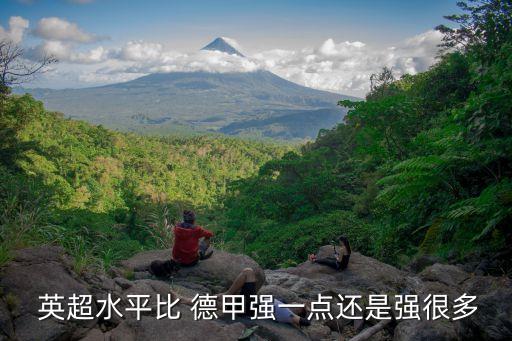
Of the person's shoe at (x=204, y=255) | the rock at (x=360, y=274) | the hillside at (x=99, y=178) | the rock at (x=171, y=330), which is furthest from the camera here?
the hillside at (x=99, y=178)

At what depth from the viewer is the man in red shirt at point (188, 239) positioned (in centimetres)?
628

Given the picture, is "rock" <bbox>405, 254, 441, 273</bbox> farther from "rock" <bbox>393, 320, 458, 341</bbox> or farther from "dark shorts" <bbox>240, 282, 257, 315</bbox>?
"dark shorts" <bbox>240, 282, 257, 315</bbox>

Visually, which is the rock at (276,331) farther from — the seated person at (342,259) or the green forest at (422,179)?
the seated person at (342,259)

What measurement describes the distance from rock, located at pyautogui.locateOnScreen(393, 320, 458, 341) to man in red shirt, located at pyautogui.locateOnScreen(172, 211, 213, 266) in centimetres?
331

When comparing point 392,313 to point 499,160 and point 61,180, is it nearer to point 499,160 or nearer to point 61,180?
point 499,160

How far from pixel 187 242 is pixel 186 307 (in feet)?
5.11

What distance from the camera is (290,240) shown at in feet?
44.9

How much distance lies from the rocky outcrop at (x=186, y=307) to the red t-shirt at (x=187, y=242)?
7.6 inches

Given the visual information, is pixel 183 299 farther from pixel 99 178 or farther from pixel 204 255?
pixel 99 178

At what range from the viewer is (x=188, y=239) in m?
6.32

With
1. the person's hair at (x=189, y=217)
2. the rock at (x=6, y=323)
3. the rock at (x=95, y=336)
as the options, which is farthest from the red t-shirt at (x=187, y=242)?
the rock at (x=6, y=323)

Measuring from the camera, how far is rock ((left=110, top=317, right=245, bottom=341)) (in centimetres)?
402

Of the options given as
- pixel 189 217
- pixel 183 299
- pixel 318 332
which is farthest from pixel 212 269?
pixel 318 332

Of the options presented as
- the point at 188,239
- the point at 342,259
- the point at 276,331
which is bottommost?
the point at 342,259
